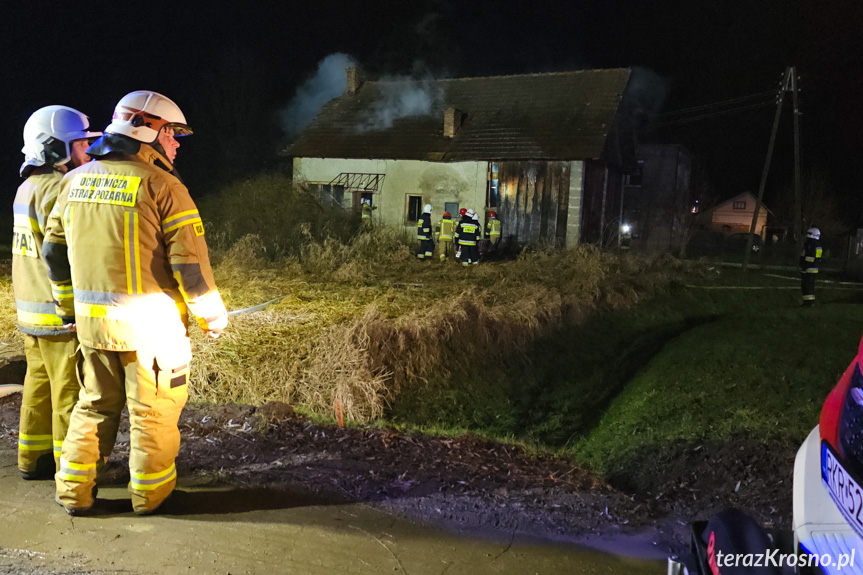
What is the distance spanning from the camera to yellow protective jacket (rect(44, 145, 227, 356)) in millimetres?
3023

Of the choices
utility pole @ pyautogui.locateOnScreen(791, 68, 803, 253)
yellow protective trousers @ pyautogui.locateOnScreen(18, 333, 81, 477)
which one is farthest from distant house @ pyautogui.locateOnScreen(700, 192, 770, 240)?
yellow protective trousers @ pyautogui.locateOnScreen(18, 333, 81, 477)

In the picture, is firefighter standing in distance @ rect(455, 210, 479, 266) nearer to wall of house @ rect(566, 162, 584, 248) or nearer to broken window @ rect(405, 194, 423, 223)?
wall of house @ rect(566, 162, 584, 248)

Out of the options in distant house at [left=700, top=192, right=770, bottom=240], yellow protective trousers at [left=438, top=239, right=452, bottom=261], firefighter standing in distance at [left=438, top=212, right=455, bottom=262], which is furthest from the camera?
distant house at [left=700, top=192, right=770, bottom=240]

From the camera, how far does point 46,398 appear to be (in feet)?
12.1

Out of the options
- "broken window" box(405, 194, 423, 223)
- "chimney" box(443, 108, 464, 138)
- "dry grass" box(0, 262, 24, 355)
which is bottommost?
"dry grass" box(0, 262, 24, 355)

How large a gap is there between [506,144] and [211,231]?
11.5 meters

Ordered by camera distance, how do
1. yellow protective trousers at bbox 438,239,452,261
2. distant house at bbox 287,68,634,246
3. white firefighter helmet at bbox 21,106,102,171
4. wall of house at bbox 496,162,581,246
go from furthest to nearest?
1. distant house at bbox 287,68,634,246
2. wall of house at bbox 496,162,581,246
3. yellow protective trousers at bbox 438,239,452,261
4. white firefighter helmet at bbox 21,106,102,171

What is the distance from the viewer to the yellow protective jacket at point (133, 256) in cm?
302

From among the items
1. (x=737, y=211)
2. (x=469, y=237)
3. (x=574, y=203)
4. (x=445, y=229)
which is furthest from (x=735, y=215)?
(x=469, y=237)

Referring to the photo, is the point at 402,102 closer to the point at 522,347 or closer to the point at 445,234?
the point at 445,234

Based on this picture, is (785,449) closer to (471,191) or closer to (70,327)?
(70,327)

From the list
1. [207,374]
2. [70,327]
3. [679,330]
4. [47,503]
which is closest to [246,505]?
[47,503]

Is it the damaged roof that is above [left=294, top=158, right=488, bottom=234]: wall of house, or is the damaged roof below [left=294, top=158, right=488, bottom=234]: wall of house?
above

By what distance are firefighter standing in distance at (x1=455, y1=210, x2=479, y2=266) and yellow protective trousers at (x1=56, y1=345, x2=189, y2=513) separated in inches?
493
